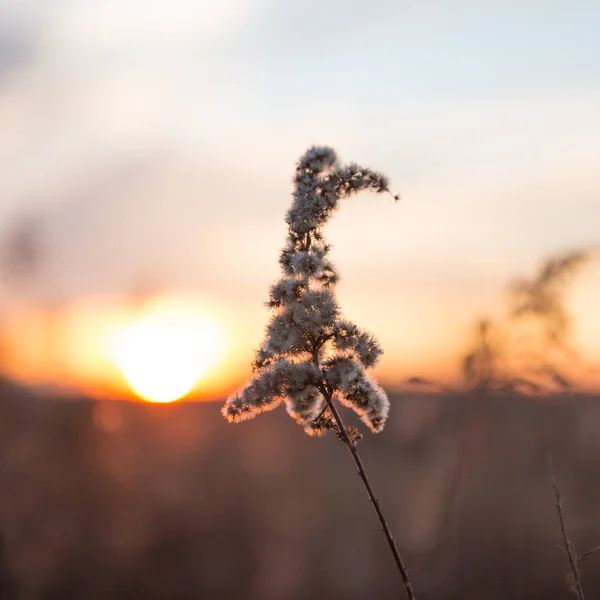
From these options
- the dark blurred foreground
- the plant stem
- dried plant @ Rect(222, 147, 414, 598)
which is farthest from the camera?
the dark blurred foreground

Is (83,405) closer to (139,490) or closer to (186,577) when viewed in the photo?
(139,490)

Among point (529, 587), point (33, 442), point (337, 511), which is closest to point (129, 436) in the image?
point (337, 511)

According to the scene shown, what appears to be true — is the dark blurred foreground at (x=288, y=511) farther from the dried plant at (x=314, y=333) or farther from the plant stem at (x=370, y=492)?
the plant stem at (x=370, y=492)

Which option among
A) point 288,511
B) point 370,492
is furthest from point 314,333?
point 288,511

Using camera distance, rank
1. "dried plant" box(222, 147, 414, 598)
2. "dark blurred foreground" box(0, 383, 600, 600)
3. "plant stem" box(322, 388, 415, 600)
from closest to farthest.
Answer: "plant stem" box(322, 388, 415, 600), "dried plant" box(222, 147, 414, 598), "dark blurred foreground" box(0, 383, 600, 600)

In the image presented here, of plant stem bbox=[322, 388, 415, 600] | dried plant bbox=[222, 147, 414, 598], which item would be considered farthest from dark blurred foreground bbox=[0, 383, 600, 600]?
plant stem bbox=[322, 388, 415, 600]

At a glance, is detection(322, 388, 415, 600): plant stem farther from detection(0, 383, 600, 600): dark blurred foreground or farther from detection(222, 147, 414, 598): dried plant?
detection(0, 383, 600, 600): dark blurred foreground
